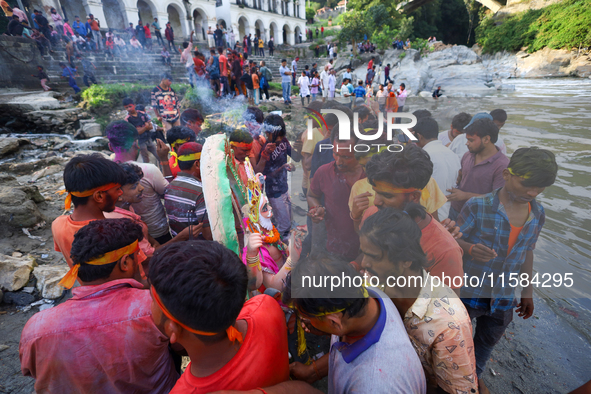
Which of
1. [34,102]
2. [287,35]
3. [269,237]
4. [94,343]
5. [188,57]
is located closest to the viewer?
[94,343]

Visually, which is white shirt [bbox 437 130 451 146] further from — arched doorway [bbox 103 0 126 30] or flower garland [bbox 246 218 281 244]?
arched doorway [bbox 103 0 126 30]

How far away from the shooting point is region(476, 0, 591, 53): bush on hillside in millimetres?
16312

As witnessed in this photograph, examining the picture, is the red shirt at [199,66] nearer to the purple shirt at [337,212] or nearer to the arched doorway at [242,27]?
the purple shirt at [337,212]

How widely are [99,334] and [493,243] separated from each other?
2.26 metres

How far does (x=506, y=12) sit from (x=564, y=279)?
34422 mm

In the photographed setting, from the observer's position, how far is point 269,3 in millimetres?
31109

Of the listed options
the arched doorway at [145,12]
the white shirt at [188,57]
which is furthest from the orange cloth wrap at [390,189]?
the arched doorway at [145,12]

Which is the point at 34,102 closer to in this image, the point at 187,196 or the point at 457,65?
the point at 187,196

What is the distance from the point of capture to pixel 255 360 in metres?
1.07

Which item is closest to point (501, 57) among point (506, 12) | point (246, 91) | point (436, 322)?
point (506, 12)

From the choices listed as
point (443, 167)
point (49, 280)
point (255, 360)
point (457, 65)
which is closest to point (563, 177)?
point (443, 167)

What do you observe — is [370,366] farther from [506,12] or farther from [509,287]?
[506,12]

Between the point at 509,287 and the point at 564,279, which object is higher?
the point at 509,287

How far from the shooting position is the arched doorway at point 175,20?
80.3 ft
